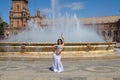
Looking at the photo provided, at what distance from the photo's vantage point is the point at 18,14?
105m

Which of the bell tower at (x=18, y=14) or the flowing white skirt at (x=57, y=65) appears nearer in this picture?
the flowing white skirt at (x=57, y=65)

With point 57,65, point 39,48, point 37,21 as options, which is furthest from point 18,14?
point 57,65

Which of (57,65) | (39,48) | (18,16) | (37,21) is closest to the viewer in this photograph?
(57,65)

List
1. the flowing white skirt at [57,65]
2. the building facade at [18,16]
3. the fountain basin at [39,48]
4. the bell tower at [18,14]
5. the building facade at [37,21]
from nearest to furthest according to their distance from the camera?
the flowing white skirt at [57,65] → the fountain basin at [39,48] → the building facade at [37,21] → the building facade at [18,16] → the bell tower at [18,14]

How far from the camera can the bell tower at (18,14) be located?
104 m

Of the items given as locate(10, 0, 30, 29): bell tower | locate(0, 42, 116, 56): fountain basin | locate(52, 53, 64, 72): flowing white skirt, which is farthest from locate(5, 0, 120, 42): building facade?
locate(52, 53, 64, 72): flowing white skirt

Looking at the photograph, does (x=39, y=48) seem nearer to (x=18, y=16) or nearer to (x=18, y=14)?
(x=18, y=16)

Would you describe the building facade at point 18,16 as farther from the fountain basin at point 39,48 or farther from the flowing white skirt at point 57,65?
the flowing white skirt at point 57,65

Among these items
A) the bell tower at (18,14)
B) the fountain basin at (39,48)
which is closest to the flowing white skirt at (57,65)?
the fountain basin at (39,48)

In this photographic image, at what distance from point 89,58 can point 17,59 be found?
356 cm

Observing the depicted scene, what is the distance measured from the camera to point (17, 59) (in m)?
12.6

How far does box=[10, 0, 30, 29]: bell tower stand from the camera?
343 ft

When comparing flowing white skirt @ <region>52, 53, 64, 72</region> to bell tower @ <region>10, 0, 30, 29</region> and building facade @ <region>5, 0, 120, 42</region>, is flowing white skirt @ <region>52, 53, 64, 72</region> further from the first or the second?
bell tower @ <region>10, 0, 30, 29</region>

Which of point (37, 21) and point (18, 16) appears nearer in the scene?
point (18, 16)
